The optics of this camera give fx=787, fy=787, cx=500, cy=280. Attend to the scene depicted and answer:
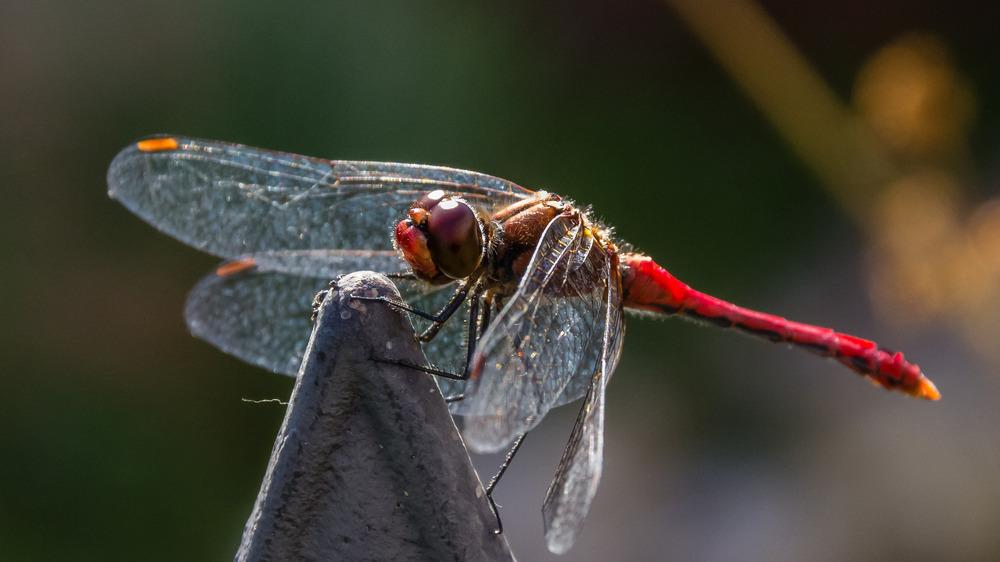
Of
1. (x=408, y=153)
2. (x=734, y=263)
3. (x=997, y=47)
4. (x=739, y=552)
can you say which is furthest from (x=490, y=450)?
(x=997, y=47)

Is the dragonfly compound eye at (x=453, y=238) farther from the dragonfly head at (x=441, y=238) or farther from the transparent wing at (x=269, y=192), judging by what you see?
the transparent wing at (x=269, y=192)

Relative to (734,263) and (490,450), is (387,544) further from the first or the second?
(734,263)

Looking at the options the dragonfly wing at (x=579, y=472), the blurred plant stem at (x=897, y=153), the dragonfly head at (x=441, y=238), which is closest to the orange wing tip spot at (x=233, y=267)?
the dragonfly head at (x=441, y=238)

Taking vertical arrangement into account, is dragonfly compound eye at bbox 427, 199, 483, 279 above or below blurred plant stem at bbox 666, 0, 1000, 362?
below

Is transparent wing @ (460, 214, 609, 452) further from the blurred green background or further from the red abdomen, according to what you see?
the blurred green background

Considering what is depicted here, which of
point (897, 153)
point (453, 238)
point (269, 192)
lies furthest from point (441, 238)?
point (897, 153)

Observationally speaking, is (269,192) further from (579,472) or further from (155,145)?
(579,472)

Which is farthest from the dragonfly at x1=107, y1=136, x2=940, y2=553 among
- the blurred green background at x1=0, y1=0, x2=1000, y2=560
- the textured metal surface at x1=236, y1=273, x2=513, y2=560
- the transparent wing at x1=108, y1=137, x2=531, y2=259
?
the blurred green background at x1=0, y1=0, x2=1000, y2=560
